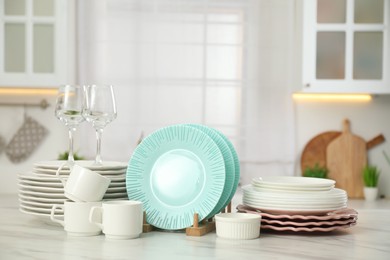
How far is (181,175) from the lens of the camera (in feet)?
5.31

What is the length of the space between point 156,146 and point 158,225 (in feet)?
0.65

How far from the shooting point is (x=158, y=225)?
160 cm

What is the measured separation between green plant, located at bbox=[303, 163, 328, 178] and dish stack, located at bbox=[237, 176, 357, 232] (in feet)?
7.27

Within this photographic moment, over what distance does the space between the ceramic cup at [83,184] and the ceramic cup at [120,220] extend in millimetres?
52

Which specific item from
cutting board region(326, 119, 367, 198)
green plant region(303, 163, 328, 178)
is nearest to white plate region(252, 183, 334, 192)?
green plant region(303, 163, 328, 178)

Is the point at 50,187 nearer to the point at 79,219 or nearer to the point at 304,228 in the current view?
the point at 79,219

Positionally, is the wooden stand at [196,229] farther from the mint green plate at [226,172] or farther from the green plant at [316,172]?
the green plant at [316,172]

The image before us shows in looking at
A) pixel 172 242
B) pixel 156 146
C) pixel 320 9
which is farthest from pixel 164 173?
pixel 320 9

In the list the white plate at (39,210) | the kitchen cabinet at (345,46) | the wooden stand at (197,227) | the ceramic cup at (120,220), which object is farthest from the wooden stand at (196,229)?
the kitchen cabinet at (345,46)

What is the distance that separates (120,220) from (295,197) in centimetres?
43

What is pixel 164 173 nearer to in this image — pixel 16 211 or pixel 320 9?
pixel 16 211

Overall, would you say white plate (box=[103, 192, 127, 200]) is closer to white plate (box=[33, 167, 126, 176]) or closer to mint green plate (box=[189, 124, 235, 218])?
white plate (box=[33, 167, 126, 176])

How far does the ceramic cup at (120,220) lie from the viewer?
4.86 ft

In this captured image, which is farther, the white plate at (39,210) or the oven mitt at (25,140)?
the oven mitt at (25,140)
